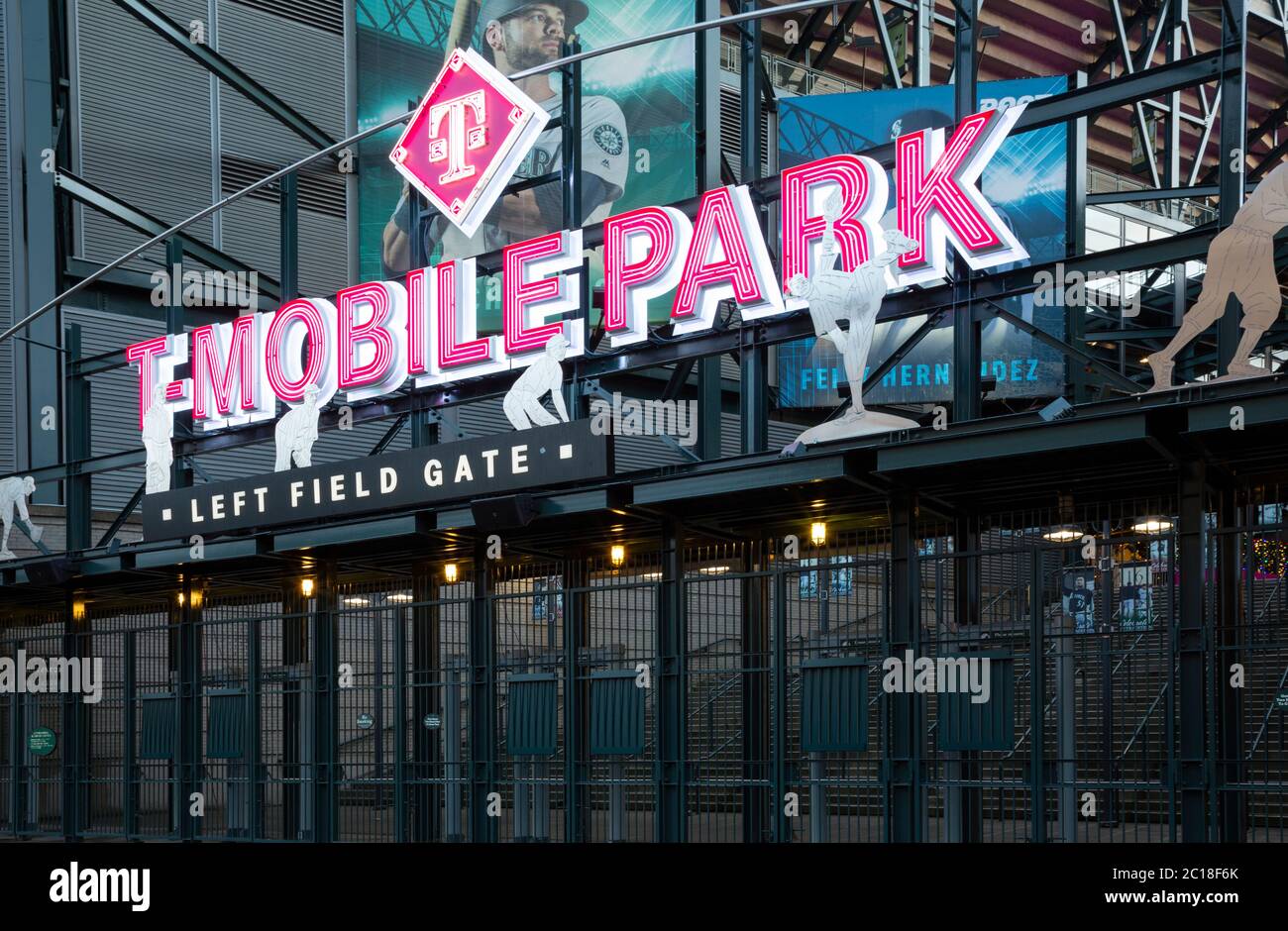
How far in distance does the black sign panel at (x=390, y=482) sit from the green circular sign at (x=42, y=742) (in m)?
4.67

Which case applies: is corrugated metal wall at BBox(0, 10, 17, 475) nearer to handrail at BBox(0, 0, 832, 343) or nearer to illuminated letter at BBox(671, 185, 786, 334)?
handrail at BBox(0, 0, 832, 343)

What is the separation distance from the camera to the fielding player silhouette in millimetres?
13352

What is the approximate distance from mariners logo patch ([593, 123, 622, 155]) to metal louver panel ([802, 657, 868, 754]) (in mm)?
22122

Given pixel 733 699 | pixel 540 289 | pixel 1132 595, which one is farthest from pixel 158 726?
pixel 1132 595

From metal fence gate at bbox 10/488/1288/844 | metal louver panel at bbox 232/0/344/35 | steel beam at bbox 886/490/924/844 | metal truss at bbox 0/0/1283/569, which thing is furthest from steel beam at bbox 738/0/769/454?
metal louver panel at bbox 232/0/344/35

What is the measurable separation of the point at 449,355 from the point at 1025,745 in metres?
8.93

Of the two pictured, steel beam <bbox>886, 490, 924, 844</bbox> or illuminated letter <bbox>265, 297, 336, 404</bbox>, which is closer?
steel beam <bbox>886, 490, 924, 844</bbox>

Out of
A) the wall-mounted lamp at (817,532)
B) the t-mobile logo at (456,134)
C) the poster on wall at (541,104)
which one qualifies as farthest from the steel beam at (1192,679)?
the poster on wall at (541,104)

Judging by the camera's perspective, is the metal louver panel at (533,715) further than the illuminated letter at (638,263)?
No

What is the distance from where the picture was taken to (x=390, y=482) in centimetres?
1872

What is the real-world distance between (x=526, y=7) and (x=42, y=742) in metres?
19.4

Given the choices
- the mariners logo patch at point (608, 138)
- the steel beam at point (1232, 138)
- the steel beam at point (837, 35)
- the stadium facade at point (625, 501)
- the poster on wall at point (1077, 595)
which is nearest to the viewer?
the steel beam at point (1232, 138)

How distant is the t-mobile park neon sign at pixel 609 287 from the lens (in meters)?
15.8

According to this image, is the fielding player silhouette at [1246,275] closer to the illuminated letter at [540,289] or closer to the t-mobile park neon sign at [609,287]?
the t-mobile park neon sign at [609,287]
